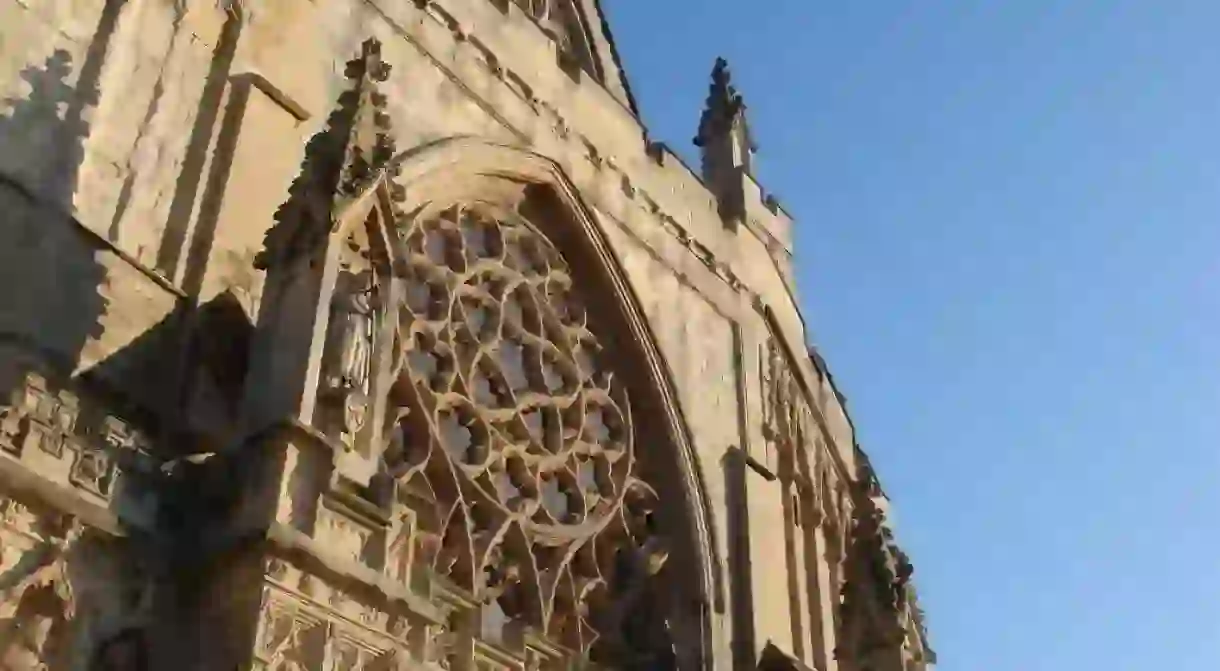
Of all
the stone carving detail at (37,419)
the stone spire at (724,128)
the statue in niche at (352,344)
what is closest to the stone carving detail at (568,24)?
the stone spire at (724,128)

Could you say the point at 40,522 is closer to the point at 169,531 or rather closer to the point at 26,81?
the point at 169,531

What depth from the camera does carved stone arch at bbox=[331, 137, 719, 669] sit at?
9484 mm

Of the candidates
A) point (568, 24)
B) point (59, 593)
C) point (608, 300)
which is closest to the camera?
point (59, 593)

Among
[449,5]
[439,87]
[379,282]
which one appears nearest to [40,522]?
[379,282]

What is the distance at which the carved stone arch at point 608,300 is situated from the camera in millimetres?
9484

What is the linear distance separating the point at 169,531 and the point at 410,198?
365 centimetres

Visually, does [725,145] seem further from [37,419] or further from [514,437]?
[37,419]

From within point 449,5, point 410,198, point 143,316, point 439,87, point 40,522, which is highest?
point 449,5

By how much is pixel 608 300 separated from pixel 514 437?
186 centimetres

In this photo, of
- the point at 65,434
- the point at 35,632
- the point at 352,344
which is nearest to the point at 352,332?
the point at 352,344

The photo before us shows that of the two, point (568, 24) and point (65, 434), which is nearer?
point (65, 434)

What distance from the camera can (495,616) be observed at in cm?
845

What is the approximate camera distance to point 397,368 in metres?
8.33

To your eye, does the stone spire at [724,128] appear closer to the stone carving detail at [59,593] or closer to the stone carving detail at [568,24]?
the stone carving detail at [568,24]
